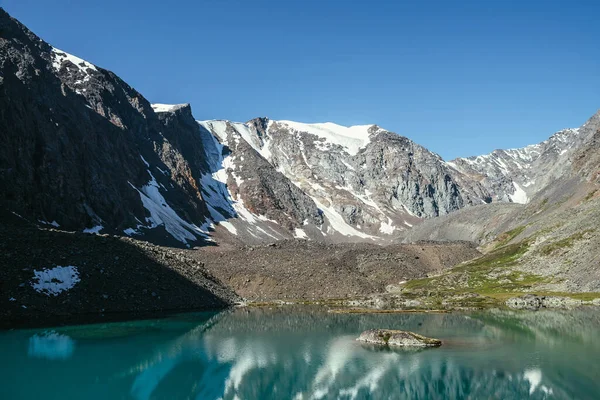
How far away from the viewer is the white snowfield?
7662 cm

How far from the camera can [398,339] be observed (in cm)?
6000

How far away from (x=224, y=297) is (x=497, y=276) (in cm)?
7097

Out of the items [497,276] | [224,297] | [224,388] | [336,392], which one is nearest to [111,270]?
[224,297]

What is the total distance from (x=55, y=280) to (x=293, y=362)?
4579 centimetres

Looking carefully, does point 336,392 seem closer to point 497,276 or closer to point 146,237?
point 497,276

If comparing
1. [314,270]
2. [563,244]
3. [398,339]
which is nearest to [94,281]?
[398,339]

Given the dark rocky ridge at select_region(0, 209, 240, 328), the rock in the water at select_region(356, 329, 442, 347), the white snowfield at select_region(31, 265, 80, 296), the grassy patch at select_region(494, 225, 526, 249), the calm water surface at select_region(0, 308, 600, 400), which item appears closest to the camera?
the calm water surface at select_region(0, 308, 600, 400)

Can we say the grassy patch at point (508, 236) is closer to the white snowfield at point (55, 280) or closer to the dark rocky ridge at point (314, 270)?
the dark rocky ridge at point (314, 270)

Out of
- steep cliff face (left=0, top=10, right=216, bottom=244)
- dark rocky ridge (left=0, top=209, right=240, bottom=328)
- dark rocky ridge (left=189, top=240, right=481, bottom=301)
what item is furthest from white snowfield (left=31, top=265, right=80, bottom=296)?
steep cliff face (left=0, top=10, right=216, bottom=244)

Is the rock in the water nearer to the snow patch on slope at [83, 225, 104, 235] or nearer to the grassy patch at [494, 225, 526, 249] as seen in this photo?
the snow patch on slope at [83, 225, 104, 235]

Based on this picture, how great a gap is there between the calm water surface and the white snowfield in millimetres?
13092

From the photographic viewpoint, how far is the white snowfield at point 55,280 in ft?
251

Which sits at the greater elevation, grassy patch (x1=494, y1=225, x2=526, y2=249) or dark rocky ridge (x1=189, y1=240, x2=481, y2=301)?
grassy patch (x1=494, y1=225, x2=526, y2=249)

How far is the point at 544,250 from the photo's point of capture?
135750 millimetres
